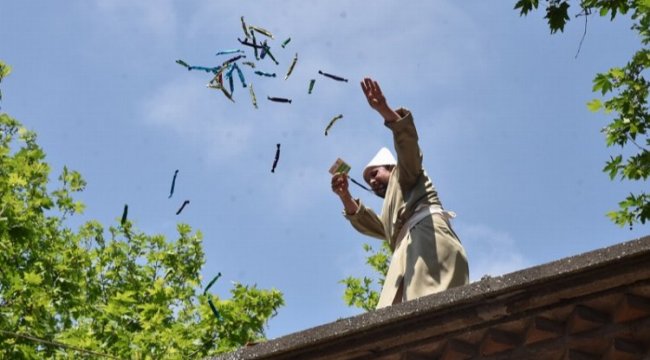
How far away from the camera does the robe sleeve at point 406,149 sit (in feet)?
23.9

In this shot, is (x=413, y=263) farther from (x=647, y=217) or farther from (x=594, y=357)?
(x=647, y=217)

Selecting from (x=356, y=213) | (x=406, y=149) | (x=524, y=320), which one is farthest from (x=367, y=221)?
(x=524, y=320)

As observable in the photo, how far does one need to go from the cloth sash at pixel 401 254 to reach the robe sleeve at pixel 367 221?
1.96 feet

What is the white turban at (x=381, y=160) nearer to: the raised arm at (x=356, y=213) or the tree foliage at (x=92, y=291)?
the raised arm at (x=356, y=213)

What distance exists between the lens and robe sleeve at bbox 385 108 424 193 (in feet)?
23.9

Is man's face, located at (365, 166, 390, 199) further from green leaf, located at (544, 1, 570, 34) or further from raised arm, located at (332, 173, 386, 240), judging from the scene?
green leaf, located at (544, 1, 570, 34)

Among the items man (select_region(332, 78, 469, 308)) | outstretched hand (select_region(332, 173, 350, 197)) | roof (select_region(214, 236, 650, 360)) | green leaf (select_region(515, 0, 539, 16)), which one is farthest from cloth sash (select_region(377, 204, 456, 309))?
green leaf (select_region(515, 0, 539, 16))

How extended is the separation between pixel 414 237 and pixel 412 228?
0.35 feet

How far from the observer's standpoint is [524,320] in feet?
16.6

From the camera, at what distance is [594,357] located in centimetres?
498

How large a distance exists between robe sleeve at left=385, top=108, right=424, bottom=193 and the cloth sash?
0.22 meters

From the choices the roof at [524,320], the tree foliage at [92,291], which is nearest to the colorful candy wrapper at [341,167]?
the roof at [524,320]

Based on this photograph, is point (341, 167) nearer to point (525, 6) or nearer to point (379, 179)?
point (379, 179)

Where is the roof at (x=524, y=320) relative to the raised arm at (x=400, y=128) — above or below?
below
